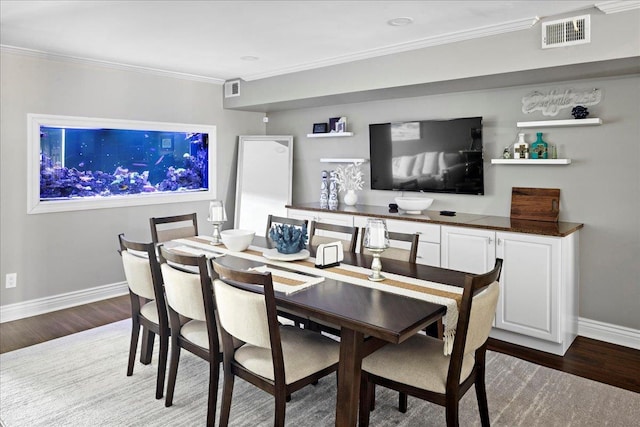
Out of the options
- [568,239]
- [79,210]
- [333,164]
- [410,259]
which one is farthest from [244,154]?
[568,239]

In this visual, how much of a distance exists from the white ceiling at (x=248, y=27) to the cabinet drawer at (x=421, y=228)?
1.50m

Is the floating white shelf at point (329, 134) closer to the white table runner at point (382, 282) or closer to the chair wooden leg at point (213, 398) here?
the white table runner at point (382, 282)

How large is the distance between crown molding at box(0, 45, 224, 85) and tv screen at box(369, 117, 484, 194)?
211cm

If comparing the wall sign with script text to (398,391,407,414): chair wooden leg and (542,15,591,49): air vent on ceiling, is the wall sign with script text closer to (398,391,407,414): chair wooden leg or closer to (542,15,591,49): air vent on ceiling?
(542,15,591,49): air vent on ceiling

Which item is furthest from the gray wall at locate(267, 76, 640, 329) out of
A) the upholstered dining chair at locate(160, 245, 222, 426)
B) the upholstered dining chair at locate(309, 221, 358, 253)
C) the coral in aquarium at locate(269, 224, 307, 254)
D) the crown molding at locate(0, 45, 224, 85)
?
the upholstered dining chair at locate(160, 245, 222, 426)

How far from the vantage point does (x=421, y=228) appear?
4.04m

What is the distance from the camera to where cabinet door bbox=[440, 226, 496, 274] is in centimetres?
363

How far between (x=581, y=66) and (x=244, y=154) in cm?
386

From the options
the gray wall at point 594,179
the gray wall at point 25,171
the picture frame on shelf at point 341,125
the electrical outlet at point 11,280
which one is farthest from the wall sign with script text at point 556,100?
the electrical outlet at point 11,280

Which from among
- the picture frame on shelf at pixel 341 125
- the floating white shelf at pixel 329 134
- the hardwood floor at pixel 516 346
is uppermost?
the picture frame on shelf at pixel 341 125

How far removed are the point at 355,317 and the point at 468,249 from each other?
2.14 m

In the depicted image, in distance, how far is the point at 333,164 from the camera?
5531 mm

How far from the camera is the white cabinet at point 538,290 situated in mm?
3322

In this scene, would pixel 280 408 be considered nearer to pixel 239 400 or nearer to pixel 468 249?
pixel 239 400
